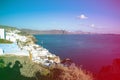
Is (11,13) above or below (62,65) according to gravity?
above

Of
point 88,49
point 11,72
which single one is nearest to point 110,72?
point 88,49

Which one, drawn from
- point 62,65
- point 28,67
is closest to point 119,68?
point 62,65

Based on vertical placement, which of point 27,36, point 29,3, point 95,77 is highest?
point 29,3

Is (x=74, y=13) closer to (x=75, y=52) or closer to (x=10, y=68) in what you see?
(x=75, y=52)

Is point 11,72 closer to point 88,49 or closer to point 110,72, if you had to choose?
point 88,49

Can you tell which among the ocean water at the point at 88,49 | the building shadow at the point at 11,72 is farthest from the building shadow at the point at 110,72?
the building shadow at the point at 11,72

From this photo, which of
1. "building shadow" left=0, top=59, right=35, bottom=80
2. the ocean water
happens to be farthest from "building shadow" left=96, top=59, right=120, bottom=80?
"building shadow" left=0, top=59, right=35, bottom=80
